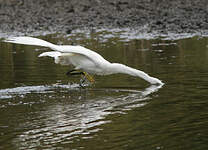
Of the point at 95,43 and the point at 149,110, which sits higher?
the point at 95,43

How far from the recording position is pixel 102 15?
1068 inches

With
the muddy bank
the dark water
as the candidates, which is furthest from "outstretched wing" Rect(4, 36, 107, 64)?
the muddy bank

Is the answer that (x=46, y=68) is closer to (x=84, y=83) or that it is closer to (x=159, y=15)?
(x=84, y=83)

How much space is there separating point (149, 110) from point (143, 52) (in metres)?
7.65

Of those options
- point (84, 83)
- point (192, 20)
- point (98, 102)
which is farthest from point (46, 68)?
point (192, 20)

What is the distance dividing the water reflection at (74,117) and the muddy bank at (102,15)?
12.2m

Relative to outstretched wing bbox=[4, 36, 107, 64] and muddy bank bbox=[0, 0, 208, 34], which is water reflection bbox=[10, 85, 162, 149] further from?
muddy bank bbox=[0, 0, 208, 34]

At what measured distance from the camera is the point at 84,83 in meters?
11.9

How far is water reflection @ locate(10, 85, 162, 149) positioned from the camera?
284 inches

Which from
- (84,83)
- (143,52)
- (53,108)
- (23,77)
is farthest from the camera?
Result: (143,52)

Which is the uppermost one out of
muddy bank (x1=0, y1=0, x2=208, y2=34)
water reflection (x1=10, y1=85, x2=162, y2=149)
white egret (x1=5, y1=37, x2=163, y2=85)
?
muddy bank (x1=0, y1=0, x2=208, y2=34)

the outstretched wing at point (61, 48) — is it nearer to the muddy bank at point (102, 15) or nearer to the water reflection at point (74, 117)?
the water reflection at point (74, 117)

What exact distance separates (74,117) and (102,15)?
62.4 ft

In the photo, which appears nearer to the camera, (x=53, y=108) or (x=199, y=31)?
(x=53, y=108)
